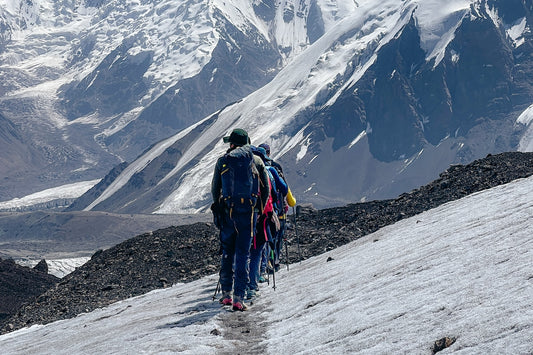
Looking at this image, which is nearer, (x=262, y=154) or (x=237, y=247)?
(x=237, y=247)

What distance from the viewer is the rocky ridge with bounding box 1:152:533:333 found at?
29.4 meters

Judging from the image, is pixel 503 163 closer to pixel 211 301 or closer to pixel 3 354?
pixel 211 301

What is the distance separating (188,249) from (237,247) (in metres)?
15.7

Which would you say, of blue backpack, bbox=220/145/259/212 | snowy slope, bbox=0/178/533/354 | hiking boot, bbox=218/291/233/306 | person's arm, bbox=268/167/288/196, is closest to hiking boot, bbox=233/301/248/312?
snowy slope, bbox=0/178/533/354

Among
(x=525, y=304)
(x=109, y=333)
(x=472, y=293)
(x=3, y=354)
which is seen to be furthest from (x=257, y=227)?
(x=525, y=304)

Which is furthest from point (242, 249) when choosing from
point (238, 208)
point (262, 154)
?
point (262, 154)

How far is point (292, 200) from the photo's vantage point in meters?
22.2

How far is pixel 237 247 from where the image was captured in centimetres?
1878

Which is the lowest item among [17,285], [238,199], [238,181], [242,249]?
[17,285]

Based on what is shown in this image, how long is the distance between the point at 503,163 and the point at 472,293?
21.0 meters

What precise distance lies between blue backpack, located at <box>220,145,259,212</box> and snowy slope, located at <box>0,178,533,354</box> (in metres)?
2.19

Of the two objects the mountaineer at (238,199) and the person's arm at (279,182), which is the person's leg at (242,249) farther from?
the person's arm at (279,182)

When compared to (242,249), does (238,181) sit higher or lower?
higher

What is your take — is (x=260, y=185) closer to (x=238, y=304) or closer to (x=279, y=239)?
(x=238, y=304)
